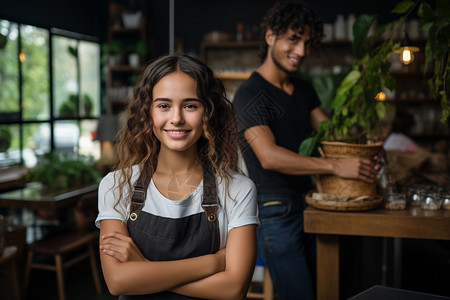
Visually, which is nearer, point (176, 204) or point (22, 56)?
point (176, 204)

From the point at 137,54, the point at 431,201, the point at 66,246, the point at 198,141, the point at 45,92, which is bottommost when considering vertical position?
the point at 66,246

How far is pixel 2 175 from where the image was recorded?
15.7 feet

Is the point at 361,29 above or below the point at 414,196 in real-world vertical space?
above

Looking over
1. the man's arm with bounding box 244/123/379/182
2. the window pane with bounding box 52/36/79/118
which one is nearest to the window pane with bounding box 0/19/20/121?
the window pane with bounding box 52/36/79/118

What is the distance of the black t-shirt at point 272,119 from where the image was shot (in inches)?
82.6

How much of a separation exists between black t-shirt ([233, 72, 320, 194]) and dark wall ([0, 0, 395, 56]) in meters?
4.74

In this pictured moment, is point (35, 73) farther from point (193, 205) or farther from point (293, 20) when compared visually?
point (193, 205)

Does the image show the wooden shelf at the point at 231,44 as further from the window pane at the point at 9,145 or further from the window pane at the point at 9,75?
the window pane at the point at 9,145

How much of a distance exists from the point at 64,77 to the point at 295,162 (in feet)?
17.7

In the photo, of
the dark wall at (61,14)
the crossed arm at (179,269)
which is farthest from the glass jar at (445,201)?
the dark wall at (61,14)

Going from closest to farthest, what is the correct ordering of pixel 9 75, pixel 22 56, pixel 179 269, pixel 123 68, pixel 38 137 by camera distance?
pixel 179 269, pixel 9 75, pixel 22 56, pixel 38 137, pixel 123 68

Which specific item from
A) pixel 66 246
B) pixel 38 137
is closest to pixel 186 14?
pixel 38 137

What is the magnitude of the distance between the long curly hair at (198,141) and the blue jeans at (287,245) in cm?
61

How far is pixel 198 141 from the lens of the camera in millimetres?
1567
